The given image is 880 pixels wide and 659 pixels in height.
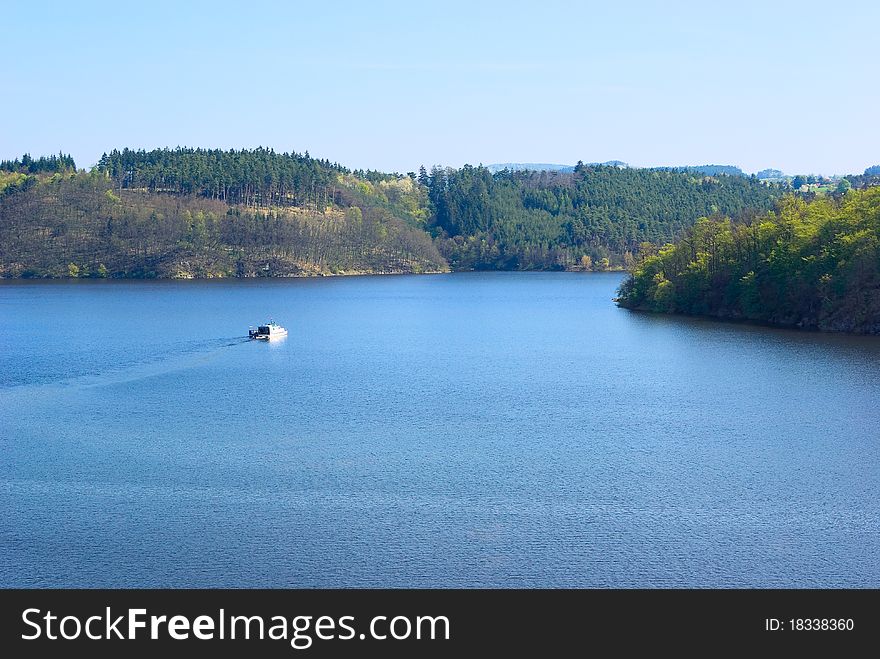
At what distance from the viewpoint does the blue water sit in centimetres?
2844

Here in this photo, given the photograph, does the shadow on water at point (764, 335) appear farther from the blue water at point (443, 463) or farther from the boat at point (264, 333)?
the boat at point (264, 333)

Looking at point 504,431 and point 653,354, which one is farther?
point 653,354

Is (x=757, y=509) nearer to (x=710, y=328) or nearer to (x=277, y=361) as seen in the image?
(x=277, y=361)

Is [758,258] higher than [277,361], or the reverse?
[758,258]

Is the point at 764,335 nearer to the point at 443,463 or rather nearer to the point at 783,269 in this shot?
the point at 783,269

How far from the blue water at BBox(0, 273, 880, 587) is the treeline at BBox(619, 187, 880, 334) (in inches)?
270

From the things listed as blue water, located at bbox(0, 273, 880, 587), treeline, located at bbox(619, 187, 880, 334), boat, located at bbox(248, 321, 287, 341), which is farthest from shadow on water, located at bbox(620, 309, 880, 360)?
boat, located at bbox(248, 321, 287, 341)

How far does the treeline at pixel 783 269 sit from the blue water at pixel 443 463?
22.5 feet

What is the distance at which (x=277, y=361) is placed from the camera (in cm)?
7069

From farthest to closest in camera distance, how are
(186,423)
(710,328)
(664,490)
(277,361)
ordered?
(710,328)
(277,361)
(186,423)
(664,490)

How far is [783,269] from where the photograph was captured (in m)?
91.9
